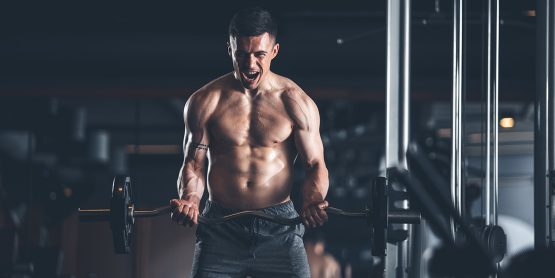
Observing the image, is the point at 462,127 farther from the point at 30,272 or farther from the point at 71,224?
the point at 71,224

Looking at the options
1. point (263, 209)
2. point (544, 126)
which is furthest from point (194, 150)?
point (544, 126)

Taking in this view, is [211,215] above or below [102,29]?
below

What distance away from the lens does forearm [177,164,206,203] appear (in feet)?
10.3

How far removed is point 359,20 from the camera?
7.63 meters

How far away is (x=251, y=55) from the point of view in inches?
121

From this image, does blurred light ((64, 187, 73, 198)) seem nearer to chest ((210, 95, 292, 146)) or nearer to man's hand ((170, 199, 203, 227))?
chest ((210, 95, 292, 146))

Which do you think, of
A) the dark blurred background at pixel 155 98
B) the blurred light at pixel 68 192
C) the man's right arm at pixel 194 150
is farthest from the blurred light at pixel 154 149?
the man's right arm at pixel 194 150

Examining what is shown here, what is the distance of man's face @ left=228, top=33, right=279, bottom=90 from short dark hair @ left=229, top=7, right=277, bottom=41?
0.02 m

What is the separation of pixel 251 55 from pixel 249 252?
0.72 metres

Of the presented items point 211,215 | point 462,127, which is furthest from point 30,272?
point 462,127

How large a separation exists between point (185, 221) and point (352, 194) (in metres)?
6.25

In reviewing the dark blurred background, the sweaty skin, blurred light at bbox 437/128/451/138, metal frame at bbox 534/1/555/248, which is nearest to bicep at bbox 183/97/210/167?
the sweaty skin

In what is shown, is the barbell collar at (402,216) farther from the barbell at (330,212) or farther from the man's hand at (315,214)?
the man's hand at (315,214)

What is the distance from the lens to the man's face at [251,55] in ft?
10.0
